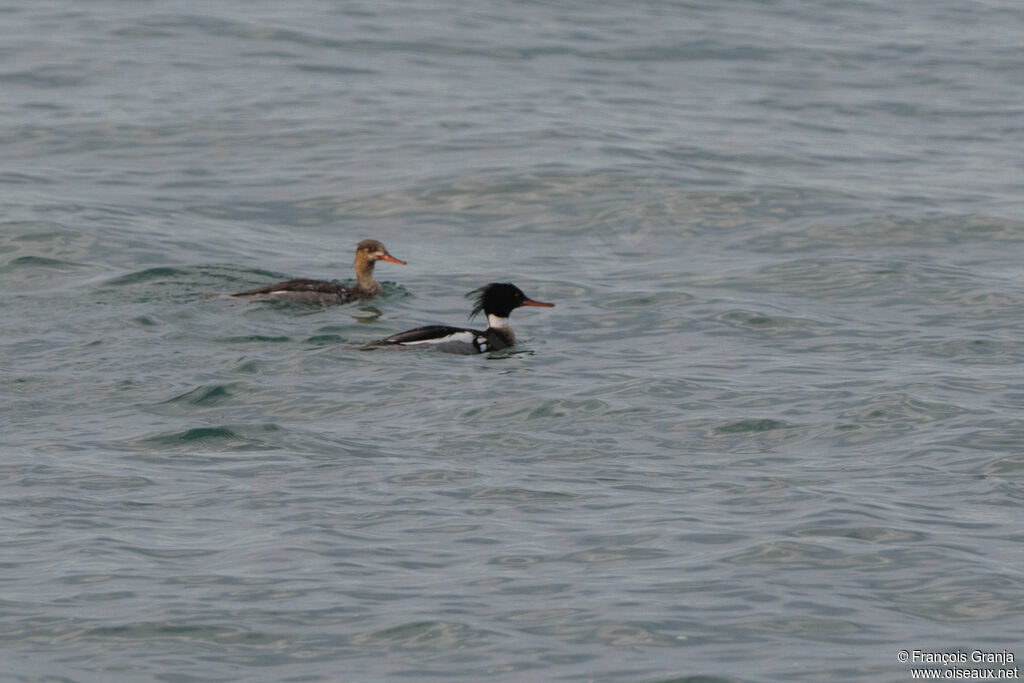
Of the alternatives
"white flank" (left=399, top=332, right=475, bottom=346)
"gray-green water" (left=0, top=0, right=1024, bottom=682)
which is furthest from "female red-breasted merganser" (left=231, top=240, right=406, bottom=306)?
"white flank" (left=399, top=332, right=475, bottom=346)

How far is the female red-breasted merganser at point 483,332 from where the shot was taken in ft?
47.3

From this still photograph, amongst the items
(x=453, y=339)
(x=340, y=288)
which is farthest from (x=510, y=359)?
(x=340, y=288)

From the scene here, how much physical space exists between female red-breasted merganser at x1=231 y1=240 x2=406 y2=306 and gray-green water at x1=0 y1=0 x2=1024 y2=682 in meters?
0.41

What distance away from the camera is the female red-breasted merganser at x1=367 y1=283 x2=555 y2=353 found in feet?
47.3

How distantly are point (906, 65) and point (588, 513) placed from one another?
21361 millimetres

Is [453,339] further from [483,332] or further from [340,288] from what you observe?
[340,288]

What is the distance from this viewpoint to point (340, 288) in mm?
16516

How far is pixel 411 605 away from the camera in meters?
8.05

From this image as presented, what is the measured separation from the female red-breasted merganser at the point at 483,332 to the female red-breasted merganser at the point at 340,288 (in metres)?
1.38

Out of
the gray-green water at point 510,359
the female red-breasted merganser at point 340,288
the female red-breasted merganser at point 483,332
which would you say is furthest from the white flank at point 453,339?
the female red-breasted merganser at point 340,288

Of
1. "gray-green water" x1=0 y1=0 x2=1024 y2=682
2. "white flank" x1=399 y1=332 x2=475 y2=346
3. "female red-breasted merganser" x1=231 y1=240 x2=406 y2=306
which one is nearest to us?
"gray-green water" x1=0 y1=0 x2=1024 y2=682

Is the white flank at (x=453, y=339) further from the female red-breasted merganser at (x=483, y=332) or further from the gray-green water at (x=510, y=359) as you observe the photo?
the gray-green water at (x=510, y=359)

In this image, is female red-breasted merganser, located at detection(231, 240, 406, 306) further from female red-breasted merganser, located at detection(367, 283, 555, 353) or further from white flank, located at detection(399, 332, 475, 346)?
white flank, located at detection(399, 332, 475, 346)

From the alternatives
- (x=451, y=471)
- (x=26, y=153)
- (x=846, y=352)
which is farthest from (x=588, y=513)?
(x=26, y=153)
